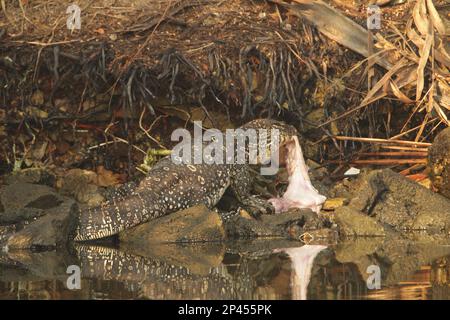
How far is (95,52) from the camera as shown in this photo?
44.3 ft

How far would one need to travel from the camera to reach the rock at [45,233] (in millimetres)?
11141

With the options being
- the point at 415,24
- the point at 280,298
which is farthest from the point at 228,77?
the point at 280,298

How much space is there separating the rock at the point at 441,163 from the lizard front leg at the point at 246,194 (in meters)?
1.84

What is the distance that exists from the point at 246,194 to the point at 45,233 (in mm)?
2629

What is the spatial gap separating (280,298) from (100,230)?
349 centimetres

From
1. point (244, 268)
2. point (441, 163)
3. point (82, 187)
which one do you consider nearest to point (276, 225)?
point (244, 268)

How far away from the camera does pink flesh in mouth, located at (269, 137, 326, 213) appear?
41.2 feet

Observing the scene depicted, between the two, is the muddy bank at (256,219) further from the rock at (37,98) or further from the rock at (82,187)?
the rock at (37,98)

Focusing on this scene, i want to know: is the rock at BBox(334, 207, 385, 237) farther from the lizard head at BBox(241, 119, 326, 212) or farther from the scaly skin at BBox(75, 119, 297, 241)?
the scaly skin at BBox(75, 119, 297, 241)

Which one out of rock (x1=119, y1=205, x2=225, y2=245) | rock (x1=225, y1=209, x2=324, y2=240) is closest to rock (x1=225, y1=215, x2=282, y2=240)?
rock (x1=225, y1=209, x2=324, y2=240)

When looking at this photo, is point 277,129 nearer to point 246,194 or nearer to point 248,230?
point 246,194

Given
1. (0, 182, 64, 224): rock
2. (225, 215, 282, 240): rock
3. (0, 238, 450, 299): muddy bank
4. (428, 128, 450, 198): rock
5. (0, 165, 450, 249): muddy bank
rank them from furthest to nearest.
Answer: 1. (428, 128, 450, 198): rock
2. (0, 182, 64, 224): rock
3. (225, 215, 282, 240): rock
4. (0, 165, 450, 249): muddy bank
5. (0, 238, 450, 299): muddy bank

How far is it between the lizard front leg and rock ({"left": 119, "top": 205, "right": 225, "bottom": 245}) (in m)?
1.13

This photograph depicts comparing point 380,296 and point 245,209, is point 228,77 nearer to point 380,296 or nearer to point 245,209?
point 245,209
